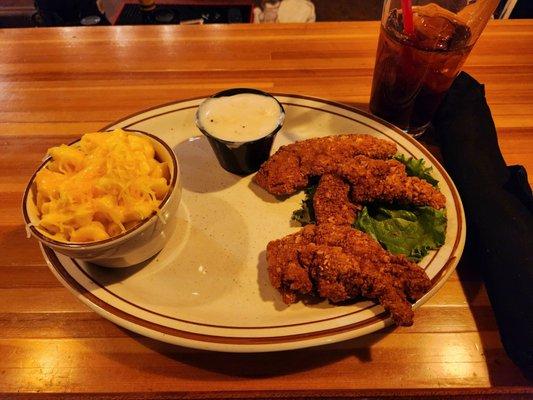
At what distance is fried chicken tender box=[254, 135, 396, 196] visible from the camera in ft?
5.72

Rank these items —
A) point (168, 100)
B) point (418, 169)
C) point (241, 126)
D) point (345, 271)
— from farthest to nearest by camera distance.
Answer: point (168, 100) < point (241, 126) < point (418, 169) < point (345, 271)

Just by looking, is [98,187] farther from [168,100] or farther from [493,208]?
[493,208]

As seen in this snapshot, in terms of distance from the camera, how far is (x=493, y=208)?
1.56 metres

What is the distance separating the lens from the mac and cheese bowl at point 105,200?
1.31 m

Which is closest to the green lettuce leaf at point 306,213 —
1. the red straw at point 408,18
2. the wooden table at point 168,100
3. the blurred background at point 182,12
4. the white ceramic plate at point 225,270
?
the white ceramic plate at point 225,270

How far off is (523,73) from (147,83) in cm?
244

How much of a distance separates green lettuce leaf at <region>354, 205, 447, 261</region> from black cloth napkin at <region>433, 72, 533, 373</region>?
181 mm

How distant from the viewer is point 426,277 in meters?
1.30

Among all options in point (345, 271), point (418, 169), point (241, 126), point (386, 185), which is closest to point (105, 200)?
point (241, 126)

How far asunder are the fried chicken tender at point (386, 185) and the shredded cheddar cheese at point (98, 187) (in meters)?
0.79

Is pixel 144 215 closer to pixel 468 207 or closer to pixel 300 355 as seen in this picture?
pixel 300 355

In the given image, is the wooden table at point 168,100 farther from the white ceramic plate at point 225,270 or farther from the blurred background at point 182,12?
the blurred background at point 182,12

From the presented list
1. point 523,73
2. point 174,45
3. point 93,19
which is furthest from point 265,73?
point 93,19

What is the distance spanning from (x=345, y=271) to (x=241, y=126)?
882 mm
